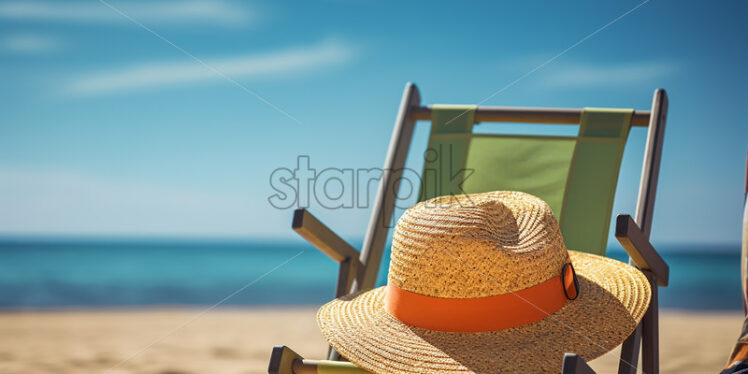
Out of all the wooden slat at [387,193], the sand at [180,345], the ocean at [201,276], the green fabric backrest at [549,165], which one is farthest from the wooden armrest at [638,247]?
the ocean at [201,276]

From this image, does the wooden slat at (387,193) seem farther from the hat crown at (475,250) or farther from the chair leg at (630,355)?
the chair leg at (630,355)

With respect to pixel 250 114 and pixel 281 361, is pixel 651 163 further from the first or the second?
pixel 250 114

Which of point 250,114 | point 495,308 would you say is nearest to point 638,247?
point 495,308

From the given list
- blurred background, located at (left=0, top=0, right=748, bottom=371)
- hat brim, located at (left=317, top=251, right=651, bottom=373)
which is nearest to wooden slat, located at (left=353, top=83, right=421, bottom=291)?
hat brim, located at (left=317, top=251, right=651, bottom=373)

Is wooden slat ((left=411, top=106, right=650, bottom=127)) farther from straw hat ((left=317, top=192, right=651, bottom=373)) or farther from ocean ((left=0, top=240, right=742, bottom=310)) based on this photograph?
ocean ((left=0, top=240, right=742, bottom=310))

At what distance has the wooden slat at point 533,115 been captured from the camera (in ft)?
6.15

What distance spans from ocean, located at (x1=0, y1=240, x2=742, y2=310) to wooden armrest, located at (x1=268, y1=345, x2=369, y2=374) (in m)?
9.14

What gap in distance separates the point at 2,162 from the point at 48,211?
126 inches

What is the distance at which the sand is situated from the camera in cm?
369

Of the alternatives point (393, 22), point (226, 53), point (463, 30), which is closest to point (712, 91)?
point (463, 30)

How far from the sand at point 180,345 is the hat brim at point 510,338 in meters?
2.33

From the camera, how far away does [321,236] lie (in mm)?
1669

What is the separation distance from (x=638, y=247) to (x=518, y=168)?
62 centimetres

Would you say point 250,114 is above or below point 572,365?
above
